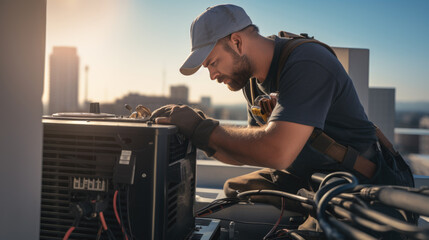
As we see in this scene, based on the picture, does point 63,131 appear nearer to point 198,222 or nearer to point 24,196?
point 24,196

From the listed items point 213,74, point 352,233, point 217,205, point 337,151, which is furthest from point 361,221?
point 213,74

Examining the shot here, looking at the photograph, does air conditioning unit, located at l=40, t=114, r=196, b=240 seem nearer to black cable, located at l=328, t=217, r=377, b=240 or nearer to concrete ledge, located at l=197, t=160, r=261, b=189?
black cable, located at l=328, t=217, r=377, b=240

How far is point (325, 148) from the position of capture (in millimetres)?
1149

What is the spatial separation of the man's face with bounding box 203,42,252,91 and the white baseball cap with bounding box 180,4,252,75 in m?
0.04

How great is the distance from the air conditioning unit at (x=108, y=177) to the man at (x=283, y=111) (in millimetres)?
149

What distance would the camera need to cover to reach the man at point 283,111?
1038mm

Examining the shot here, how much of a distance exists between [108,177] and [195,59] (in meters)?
0.63

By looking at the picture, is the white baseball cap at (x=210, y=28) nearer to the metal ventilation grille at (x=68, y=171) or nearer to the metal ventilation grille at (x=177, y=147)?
the metal ventilation grille at (x=177, y=147)

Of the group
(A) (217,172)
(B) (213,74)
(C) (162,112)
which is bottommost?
(A) (217,172)

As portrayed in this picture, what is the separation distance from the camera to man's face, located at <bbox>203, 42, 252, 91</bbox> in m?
1.29

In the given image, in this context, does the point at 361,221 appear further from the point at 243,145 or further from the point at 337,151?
the point at 337,151

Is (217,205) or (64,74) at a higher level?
(64,74)

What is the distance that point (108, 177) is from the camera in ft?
2.44

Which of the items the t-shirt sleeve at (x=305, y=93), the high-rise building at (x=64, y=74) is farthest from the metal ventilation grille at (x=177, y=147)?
the high-rise building at (x=64, y=74)
